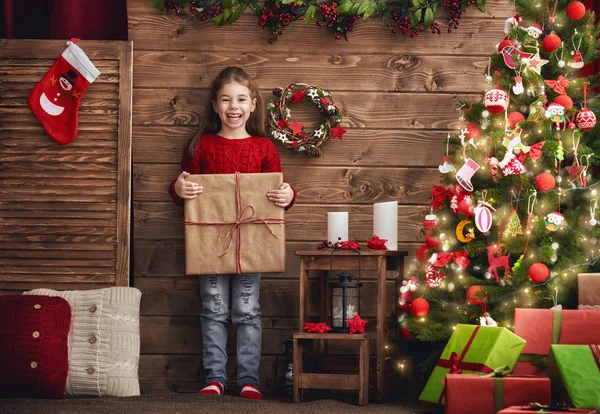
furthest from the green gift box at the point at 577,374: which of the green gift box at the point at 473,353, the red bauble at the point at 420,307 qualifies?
the red bauble at the point at 420,307

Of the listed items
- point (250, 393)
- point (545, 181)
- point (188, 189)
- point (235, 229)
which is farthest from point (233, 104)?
point (545, 181)

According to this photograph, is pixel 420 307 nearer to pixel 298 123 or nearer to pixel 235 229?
pixel 235 229

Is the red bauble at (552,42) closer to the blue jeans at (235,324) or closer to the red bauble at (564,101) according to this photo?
the red bauble at (564,101)

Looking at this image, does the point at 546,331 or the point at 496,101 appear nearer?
the point at 546,331

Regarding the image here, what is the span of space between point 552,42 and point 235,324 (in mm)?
1591

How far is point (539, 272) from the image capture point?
8.70 ft

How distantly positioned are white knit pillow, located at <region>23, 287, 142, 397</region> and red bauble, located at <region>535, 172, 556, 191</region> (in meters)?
1.57

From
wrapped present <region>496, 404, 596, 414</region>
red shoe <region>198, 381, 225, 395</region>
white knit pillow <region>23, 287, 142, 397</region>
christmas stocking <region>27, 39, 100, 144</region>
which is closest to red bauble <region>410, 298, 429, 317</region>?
wrapped present <region>496, 404, 596, 414</region>

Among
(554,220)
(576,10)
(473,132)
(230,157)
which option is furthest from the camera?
(230,157)

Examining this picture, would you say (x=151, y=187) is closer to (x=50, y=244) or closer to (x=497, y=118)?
(x=50, y=244)

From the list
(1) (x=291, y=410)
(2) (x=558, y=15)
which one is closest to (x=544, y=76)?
(2) (x=558, y=15)

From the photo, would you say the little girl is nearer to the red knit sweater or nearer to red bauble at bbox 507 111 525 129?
the red knit sweater

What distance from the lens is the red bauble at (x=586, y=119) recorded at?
9.15 ft

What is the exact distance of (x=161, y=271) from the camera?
3379mm
